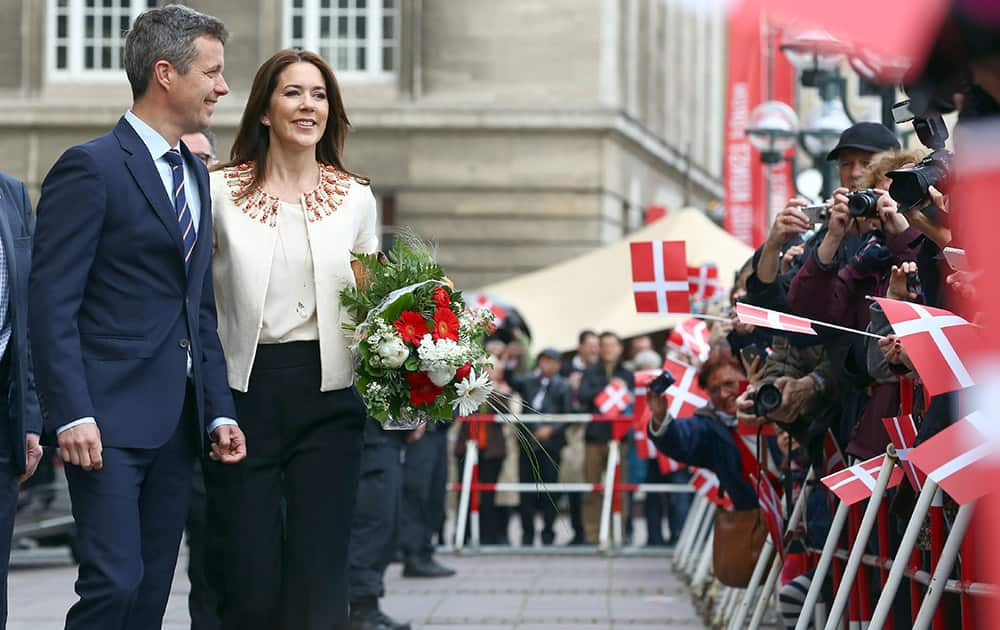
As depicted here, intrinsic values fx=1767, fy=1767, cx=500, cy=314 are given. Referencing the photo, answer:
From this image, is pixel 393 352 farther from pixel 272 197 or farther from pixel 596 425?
pixel 596 425

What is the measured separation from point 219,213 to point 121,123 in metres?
0.40

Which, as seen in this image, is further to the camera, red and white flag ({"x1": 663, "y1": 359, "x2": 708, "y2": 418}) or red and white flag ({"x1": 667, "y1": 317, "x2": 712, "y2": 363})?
red and white flag ({"x1": 667, "y1": 317, "x2": 712, "y2": 363})

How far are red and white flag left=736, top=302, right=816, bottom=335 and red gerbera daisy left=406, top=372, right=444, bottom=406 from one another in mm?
947

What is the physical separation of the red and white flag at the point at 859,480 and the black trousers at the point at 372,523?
3.90 m

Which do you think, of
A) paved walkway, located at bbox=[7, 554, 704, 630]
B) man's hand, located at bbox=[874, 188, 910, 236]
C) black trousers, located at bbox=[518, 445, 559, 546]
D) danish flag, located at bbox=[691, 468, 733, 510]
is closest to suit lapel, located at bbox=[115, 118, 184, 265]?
man's hand, located at bbox=[874, 188, 910, 236]

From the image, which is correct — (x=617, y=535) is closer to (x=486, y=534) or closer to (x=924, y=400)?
(x=486, y=534)

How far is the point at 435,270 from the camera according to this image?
5152 millimetres

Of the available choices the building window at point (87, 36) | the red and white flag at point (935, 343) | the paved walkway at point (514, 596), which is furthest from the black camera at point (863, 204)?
the building window at point (87, 36)

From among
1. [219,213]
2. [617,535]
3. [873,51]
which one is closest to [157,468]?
[219,213]

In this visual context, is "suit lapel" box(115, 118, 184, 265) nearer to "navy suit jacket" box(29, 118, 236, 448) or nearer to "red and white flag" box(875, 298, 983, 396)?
"navy suit jacket" box(29, 118, 236, 448)

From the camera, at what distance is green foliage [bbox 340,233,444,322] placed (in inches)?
198

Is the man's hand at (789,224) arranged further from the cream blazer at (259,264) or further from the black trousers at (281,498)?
the black trousers at (281,498)

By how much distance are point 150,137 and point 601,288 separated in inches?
701

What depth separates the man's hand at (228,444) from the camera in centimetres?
476
